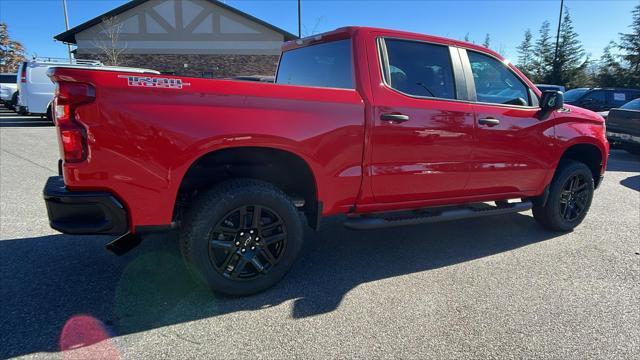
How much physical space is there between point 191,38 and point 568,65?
96.4ft

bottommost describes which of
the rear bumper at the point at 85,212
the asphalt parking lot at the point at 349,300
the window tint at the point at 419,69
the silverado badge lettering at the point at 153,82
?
the asphalt parking lot at the point at 349,300

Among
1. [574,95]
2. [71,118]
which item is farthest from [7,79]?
[574,95]

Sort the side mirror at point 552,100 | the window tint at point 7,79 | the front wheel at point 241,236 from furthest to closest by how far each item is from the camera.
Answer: the window tint at point 7,79 → the side mirror at point 552,100 → the front wheel at point 241,236

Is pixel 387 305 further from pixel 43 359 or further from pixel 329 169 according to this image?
pixel 43 359

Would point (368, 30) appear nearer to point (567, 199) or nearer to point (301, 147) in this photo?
point (301, 147)

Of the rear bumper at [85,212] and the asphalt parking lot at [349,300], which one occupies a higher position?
the rear bumper at [85,212]

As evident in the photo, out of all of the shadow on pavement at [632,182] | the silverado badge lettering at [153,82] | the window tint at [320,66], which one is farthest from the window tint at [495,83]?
the shadow on pavement at [632,182]

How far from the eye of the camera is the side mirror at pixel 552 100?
13.5 ft

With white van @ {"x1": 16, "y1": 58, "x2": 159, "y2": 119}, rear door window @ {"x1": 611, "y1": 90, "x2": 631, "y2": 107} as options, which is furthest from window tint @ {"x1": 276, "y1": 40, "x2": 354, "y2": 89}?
rear door window @ {"x1": 611, "y1": 90, "x2": 631, "y2": 107}

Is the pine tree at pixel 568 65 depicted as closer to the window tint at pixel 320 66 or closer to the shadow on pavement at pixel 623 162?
the shadow on pavement at pixel 623 162

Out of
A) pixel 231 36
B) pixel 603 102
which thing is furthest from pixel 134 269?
pixel 231 36

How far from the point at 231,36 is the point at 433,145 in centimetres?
2591

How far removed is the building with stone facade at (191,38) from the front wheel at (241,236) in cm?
2473

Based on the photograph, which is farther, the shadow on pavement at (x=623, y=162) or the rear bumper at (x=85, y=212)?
the shadow on pavement at (x=623, y=162)
